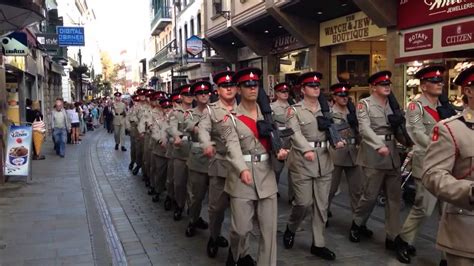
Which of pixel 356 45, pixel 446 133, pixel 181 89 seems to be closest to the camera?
pixel 446 133

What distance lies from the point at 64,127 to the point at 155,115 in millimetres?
8476

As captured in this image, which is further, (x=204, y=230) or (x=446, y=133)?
(x=204, y=230)

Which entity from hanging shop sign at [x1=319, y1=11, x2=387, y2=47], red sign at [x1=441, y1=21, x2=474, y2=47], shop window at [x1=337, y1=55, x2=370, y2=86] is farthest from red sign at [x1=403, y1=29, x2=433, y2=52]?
shop window at [x1=337, y1=55, x2=370, y2=86]

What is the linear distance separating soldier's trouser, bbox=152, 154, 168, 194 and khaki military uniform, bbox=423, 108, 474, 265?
619cm

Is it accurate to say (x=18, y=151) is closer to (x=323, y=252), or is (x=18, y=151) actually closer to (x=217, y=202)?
(x=217, y=202)

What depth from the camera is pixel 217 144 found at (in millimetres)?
5605

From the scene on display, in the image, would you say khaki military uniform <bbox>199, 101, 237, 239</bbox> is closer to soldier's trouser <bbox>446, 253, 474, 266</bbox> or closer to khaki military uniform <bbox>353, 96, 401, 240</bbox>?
khaki military uniform <bbox>353, 96, 401, 240</bbox>

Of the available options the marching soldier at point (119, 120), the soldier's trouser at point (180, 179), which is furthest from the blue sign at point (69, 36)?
the soldier's trouser at point (180, 179)

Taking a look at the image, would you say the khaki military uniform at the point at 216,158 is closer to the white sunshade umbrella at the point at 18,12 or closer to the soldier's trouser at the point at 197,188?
the soldier's trouser at the point at 197,188

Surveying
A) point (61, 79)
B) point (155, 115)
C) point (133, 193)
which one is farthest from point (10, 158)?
point (61, 79)

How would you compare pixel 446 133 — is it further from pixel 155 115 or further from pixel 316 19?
pixel 316 19

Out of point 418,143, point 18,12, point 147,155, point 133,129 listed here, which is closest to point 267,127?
point 418,143

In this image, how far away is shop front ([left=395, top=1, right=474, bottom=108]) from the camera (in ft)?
34.1

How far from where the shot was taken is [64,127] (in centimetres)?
1702
